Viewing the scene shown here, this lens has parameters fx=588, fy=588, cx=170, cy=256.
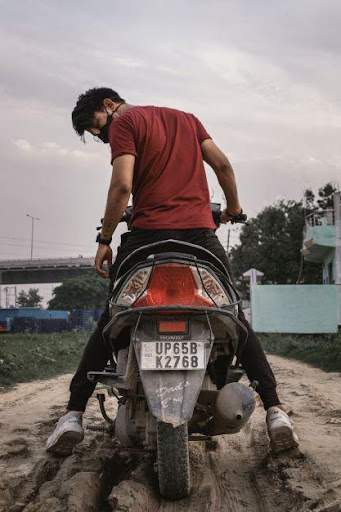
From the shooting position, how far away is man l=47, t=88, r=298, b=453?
3.25 m

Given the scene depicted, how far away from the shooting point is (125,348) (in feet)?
10.4

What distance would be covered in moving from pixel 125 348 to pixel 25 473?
2.89 ft

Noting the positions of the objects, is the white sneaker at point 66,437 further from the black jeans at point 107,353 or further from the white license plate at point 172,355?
the white license plate at point 172,355

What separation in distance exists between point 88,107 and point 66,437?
6.57 ft

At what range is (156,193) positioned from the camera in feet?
10.8

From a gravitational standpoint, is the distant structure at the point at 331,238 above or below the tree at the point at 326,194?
below

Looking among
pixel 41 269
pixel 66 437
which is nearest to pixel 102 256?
pixel 66 437

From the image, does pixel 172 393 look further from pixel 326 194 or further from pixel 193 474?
pixel 326 194

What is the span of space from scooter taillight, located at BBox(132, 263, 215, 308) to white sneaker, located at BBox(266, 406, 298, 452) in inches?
36.5

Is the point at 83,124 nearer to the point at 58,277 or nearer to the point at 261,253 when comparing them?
the point at 261,253

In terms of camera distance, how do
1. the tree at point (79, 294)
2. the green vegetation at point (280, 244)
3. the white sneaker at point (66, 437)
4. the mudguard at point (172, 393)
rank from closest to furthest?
the mudguard at point (172, 393) → the white sneaker at point (66, 437) → the green vegetation at point (280, 244) → the tree at point (79, 294)

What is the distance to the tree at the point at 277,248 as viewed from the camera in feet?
125

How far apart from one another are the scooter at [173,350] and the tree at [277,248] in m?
34.9

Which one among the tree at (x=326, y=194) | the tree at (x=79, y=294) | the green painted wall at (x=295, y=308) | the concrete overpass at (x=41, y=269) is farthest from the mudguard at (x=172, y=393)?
the concrete overpass at (x=41, y=269)
